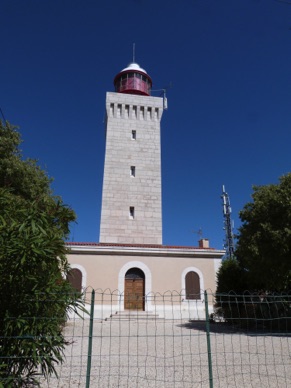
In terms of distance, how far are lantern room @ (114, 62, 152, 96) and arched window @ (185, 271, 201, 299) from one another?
15.7 m

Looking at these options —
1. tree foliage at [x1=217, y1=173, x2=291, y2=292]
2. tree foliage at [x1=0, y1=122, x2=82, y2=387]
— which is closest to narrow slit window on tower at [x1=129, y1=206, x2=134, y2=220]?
tree foliage at [x1=217, y1=173, x2=291, y2=292]

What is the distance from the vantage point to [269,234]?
11.4 metres

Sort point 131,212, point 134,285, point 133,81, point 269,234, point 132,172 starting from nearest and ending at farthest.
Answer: point 269,234
point 134,285
point 131,212
point 132,172
point 133,81

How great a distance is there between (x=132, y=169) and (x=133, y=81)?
855 cm

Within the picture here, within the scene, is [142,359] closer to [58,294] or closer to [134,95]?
[58,294]

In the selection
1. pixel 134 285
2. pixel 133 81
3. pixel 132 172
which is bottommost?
pixel 134 285

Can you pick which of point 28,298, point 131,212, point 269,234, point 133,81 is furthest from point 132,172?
point 28,298

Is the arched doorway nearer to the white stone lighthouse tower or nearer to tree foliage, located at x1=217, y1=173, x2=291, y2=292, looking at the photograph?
the white stone lighthouse tower

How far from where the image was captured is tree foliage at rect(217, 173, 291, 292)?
11.2m

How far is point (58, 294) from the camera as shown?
14.4 ft

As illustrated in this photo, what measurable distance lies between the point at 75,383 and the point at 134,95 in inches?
868

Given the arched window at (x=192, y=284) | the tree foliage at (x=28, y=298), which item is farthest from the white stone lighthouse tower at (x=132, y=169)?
the tree foliage at (x=28, y=298)

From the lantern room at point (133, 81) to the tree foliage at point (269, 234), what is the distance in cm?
1618

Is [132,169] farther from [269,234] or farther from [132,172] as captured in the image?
[269,234]
